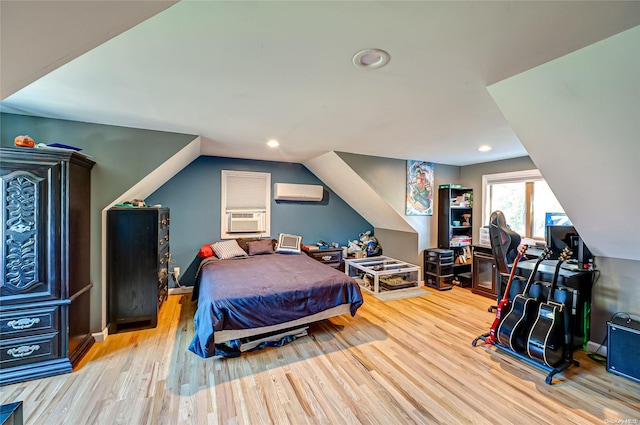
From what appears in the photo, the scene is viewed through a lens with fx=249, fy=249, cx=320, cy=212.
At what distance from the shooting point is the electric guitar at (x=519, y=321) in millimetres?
2262

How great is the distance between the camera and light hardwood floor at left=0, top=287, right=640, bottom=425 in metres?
1.71

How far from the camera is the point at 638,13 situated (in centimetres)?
107

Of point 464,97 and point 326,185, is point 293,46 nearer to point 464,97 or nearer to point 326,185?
point 464,97

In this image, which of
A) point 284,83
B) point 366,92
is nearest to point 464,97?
point 366,92

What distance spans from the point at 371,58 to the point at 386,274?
3.42 m

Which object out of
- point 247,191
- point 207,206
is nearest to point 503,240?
point 247,191

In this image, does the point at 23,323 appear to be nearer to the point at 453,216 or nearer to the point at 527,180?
the point at 453,216

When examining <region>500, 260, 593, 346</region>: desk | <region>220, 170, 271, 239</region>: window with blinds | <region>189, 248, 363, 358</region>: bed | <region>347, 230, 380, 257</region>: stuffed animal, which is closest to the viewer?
<region>189, 248, 363, 358</region>: bed

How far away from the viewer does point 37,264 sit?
6.87ft

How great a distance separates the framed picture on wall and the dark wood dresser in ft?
14.5

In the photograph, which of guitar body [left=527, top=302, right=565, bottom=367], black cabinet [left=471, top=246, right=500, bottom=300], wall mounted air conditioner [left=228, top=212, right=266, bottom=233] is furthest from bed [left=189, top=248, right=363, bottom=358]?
black cabinet [left=471, top=246, right=500, bottom=300]

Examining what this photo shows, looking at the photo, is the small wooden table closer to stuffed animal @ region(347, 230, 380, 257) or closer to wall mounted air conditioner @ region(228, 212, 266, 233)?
stuffed animal @ region(347, 230, 380, 257)

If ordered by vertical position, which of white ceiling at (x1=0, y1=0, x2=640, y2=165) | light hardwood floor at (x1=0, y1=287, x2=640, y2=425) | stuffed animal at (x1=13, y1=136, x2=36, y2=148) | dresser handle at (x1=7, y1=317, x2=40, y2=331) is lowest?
light hardwood floor at (x1=0, y1=287, x2=640, y2=425)

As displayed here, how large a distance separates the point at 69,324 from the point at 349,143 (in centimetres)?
347
